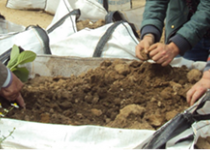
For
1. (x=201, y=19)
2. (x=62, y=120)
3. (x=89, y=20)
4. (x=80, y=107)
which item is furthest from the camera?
(x=89, y=20)

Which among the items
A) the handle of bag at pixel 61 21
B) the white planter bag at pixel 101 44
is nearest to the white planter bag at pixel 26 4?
the handle of bag at pixel 61 21

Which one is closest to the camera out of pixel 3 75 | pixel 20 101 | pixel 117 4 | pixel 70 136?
pixel 70 136

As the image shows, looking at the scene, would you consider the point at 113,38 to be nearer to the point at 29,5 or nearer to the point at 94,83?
the point at 94,83

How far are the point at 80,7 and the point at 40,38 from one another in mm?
997

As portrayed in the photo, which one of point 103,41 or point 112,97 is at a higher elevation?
point 103,41

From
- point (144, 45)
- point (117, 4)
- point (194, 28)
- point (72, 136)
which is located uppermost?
point (194, 28)

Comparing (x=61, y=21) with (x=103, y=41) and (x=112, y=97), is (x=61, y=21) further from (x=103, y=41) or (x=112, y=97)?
(x=112, y=97)

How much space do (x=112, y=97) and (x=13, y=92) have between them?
512mm

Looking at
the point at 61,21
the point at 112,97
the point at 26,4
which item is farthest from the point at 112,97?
Result: the point at 26,4

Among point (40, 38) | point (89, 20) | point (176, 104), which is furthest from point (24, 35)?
point (176, 104)

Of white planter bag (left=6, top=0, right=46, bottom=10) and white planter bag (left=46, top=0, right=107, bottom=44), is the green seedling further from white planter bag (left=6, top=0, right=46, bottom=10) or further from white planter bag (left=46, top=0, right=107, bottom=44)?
white planter bag (left=6, top=0, right=46, bottom=10)

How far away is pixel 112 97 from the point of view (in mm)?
1384

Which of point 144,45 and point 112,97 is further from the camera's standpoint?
point 144,45

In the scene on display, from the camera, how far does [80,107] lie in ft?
4.30
